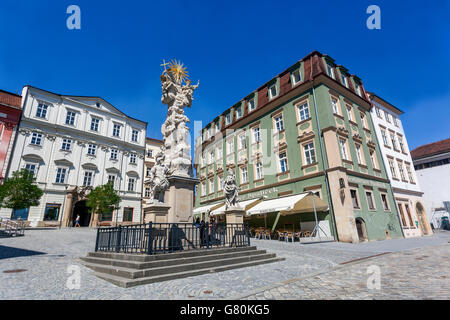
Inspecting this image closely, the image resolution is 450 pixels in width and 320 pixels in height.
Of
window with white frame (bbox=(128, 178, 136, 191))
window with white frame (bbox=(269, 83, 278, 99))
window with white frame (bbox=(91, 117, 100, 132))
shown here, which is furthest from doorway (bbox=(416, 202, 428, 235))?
window with white frame (bbox=(91, 117, 100, 132))

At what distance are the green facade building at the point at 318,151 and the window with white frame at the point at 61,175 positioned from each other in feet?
57.7

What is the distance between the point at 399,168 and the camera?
23.8 meters

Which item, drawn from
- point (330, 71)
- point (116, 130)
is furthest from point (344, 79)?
point (116, 130)

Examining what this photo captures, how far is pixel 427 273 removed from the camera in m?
5.84

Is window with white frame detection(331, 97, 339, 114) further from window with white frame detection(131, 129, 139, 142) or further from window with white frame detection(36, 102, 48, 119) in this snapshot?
window with white frame detection(36, 102, 48, 119)

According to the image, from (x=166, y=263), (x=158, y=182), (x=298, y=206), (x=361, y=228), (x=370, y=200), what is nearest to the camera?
(x=166, y=263)

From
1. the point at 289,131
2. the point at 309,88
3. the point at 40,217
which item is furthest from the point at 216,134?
the point at 40,217

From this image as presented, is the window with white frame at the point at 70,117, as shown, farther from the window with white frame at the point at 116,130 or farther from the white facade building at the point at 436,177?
the white facade building at the point at 436,177

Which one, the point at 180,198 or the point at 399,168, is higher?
the point at 399,168

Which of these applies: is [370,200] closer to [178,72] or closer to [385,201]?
[385,201]

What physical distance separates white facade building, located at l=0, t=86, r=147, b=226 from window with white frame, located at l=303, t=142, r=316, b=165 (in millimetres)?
24453

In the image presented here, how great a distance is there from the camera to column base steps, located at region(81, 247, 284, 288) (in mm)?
5531

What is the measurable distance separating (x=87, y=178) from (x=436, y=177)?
154 ft

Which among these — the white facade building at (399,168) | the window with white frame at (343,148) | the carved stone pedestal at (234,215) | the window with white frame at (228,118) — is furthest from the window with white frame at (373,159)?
the window with white frame at (228,118)
